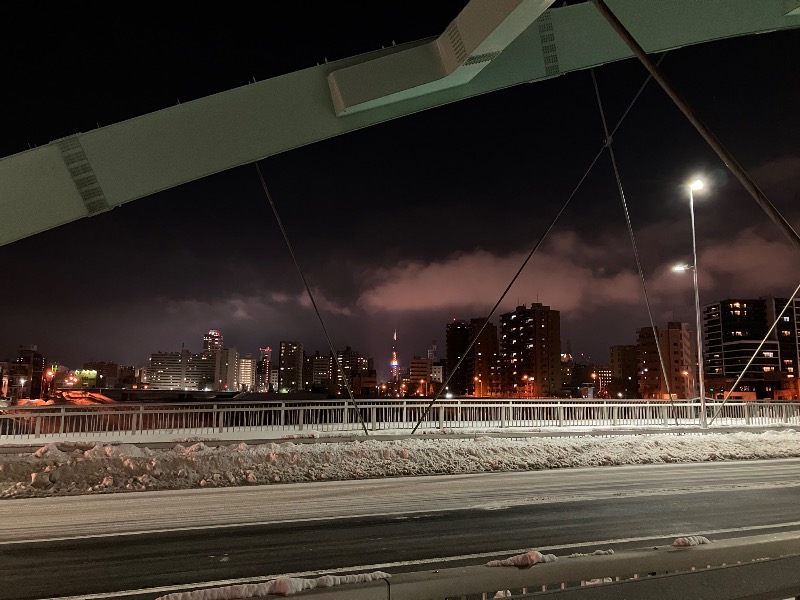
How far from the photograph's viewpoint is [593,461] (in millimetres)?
18047

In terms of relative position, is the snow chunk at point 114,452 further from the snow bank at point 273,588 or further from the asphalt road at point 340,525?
the snow bank at point 273,588

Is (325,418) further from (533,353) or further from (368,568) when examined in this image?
(533,353)

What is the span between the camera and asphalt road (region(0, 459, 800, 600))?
716 centimetres

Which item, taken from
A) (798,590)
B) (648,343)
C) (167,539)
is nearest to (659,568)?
(798,590)

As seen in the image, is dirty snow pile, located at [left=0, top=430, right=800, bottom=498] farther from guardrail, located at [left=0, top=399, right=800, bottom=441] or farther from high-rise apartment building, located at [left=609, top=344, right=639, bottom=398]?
high-rise apartment building, located at [left=609, top=344, right=639, bottom=398]

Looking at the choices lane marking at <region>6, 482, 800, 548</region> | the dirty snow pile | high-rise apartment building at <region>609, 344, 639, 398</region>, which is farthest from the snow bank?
high-rise apartment building at <region>609, 344, 639, 398</region>

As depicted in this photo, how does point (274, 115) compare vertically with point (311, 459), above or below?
above

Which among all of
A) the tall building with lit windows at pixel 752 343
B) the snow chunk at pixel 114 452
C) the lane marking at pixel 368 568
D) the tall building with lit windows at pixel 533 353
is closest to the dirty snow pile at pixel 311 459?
the snow chunk at pixel 114 452

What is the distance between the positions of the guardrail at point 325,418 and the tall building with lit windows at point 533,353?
136 meters

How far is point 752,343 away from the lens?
548ft

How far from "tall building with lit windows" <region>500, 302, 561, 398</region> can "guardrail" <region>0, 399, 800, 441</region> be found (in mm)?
136086

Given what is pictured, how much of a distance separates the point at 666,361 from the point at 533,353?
53259 mm

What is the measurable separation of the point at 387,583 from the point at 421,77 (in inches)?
386

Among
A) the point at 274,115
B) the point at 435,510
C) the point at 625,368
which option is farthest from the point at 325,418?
the point at 625,368
